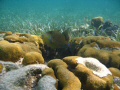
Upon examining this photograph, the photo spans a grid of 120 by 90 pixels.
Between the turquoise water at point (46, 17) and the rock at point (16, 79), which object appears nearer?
the rock at point (16, 79)

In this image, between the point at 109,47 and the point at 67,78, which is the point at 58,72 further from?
the point at 109,47

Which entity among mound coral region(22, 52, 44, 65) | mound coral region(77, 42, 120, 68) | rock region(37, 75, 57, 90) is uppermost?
mound coral region(22, 52, 44, 65)

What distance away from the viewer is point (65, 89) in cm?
146

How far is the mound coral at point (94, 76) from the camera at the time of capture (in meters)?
1.64

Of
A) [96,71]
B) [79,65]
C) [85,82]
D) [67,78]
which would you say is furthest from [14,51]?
[96,71]

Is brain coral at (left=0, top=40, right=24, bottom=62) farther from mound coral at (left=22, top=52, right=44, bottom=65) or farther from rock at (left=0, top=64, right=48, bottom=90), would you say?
rock at (left=0, top=64, right=48, bottom=90)

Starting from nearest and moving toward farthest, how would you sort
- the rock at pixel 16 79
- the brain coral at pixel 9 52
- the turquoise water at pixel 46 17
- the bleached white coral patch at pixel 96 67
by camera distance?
the rock at pixel 16 79 < the bleached white coral patch at pixel 96 67 < the brain coral at pixel 9 52 < the turquoise water at pixel 46 17

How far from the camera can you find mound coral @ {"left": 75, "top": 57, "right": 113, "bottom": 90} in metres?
1.64

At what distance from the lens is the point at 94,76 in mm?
1755

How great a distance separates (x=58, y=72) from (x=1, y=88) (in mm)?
957

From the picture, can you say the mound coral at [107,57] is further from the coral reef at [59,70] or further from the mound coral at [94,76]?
the mound coral at [94,76]

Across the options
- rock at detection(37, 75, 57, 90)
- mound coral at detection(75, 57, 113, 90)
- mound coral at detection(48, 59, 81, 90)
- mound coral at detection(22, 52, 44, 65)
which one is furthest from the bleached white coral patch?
mound coral at detection(22, 52, 44, 65)

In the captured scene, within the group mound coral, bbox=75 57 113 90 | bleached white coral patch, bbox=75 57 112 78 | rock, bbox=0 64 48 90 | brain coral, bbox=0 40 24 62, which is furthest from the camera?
brain coral, bbox=0 40 24 62

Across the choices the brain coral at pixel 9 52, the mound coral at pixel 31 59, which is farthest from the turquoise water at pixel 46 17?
the mound coral at pixel 31 59
